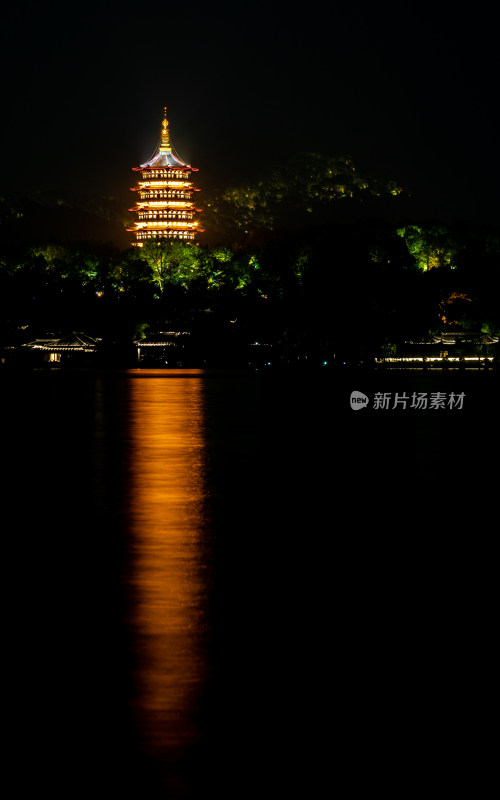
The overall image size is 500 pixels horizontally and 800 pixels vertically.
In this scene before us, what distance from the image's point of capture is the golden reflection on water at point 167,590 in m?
6.02

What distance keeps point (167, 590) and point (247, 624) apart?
131cm

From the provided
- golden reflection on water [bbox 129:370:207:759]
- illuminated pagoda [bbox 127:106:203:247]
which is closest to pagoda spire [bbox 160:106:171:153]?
illuminated pagoda [bbox 127:106:203:247]

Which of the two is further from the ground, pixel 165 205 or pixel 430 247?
pixel 165 205

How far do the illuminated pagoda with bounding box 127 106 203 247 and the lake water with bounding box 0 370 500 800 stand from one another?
301ft

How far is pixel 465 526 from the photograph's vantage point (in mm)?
12250

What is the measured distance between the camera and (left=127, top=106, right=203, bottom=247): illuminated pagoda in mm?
109188

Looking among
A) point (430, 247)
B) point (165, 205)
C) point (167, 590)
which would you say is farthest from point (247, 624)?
point (165, 205)

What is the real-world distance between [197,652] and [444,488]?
9.04 meters

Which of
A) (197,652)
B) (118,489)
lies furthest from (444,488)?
(197,652)

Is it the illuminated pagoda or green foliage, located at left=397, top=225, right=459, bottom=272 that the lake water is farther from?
the illuminated pagoda

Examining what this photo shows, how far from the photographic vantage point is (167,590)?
29.7 ft

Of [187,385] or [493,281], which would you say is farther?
[493,281]

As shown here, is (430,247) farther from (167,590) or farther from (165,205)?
(167,590)

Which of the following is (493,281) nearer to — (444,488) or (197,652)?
(444,488)
